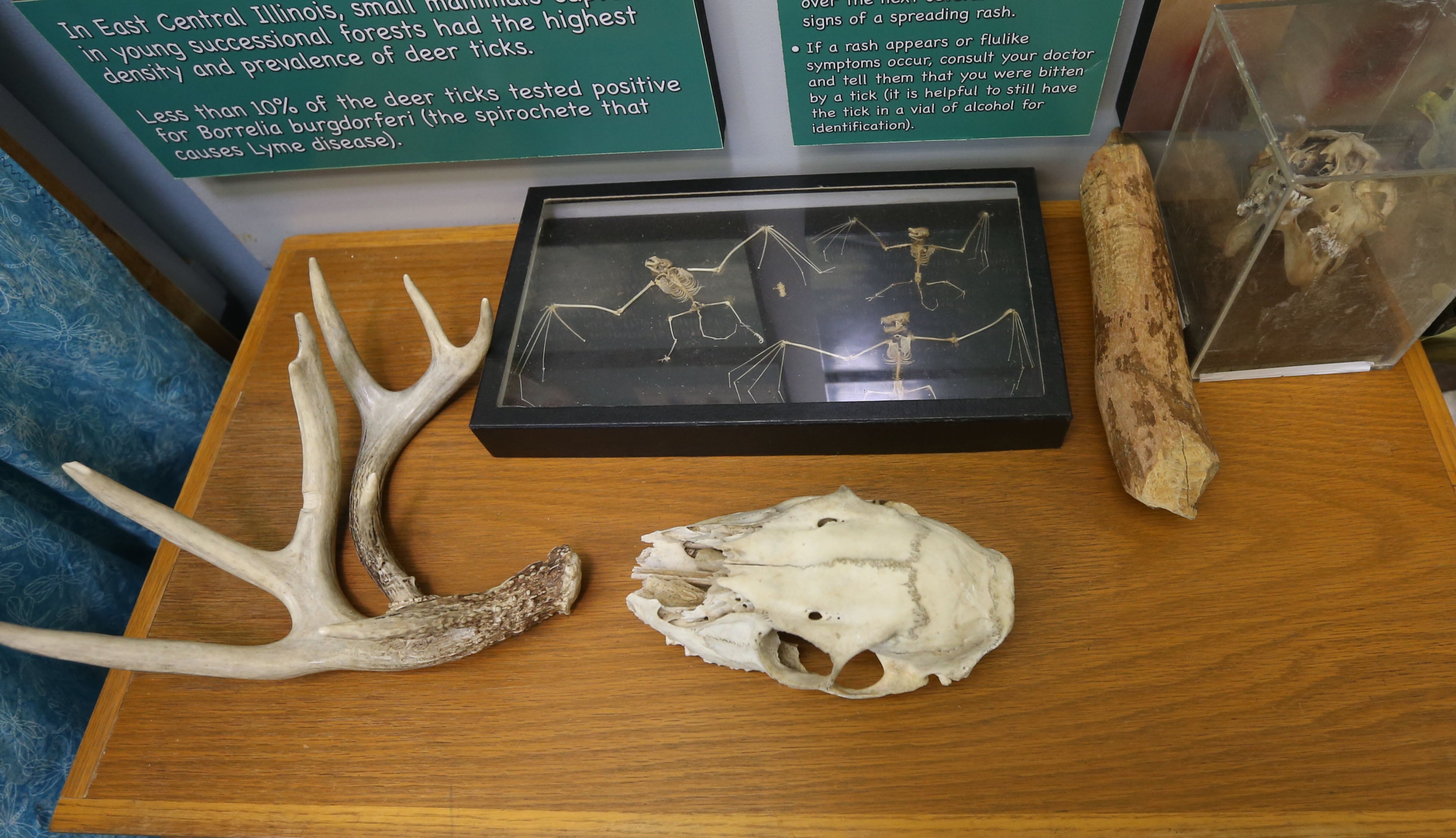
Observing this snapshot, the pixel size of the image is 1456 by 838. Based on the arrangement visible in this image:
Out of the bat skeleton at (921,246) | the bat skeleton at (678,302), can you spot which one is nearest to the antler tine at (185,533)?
the bat skeleton at (678,302)

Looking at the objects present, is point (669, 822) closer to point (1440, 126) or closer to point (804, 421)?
point (804, 421)

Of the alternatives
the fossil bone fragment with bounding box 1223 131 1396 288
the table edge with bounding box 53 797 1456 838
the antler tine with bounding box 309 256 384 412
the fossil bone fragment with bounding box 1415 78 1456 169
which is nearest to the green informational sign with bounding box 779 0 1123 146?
the fossil bone fragment with bounding box 1223 131 1396 288

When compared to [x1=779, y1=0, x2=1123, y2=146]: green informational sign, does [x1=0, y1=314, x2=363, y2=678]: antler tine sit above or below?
below

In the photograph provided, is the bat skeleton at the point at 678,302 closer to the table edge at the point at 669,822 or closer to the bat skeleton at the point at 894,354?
the bat skeleton at the point at 894,354

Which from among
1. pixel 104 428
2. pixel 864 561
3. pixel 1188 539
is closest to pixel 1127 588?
pixel 1188 539

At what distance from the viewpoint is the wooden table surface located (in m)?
1.13

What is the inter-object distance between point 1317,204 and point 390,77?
4.73ft

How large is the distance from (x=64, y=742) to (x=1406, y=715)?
212 centimetres

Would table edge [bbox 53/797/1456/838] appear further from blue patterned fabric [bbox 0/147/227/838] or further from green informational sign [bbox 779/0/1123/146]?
green informational sign [bbox 779/0/1123/146]

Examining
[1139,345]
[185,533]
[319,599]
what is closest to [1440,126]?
[1139,345]

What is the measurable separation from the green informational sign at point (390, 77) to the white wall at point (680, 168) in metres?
0.07

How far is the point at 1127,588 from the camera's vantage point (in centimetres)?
126

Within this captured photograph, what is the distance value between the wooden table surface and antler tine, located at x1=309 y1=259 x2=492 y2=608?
0.05 m

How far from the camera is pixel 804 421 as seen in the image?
132cm
